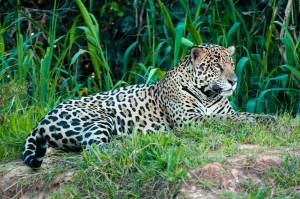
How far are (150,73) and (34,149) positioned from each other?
2060mm

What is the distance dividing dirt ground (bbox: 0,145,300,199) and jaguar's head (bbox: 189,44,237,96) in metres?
1.60

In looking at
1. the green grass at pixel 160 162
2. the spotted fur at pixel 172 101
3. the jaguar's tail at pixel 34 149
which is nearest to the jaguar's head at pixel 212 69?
the spotted fur at pixel 172 101

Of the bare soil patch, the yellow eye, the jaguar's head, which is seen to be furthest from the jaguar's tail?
the yellow eye

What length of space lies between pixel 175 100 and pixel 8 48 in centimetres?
381

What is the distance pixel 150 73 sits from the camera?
379 inches

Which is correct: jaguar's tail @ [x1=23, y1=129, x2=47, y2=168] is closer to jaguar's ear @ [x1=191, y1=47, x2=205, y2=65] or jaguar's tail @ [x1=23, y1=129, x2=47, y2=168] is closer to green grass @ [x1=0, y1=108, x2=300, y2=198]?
green grass @ [x1=0, y1=108, x2=300, y2=198]

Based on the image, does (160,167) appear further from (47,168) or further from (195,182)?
(47,168)

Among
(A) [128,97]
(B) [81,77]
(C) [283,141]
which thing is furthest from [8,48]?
(C) [283,141]

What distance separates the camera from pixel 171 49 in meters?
10.8

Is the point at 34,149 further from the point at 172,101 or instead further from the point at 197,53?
the point at 197,53

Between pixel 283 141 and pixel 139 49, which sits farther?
pixel 139 49

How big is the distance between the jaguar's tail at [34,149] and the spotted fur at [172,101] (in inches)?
15.1

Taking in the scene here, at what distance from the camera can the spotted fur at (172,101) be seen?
28.6 ft

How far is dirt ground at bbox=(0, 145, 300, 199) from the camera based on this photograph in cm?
664
